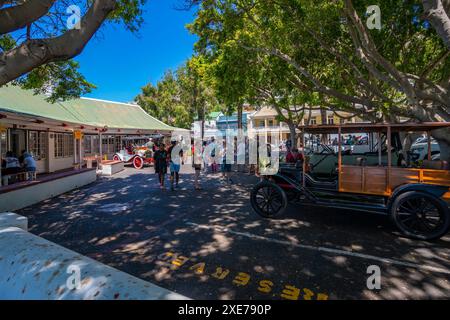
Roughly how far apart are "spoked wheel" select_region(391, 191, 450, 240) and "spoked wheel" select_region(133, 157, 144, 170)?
16515mm

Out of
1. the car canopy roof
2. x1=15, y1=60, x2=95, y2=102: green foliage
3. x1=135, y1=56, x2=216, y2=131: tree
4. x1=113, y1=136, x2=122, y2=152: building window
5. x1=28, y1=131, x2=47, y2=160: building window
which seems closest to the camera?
the car canopy roof

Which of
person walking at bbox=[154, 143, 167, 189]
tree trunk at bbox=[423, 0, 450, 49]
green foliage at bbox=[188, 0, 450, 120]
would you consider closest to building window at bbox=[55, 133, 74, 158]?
person walking at bbox=[154, 143, 167, 189]

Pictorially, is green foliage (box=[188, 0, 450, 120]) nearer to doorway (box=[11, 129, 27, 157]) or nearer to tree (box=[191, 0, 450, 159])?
tree (box=[191, 0, 450, 159])

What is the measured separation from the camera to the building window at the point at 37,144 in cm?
1373

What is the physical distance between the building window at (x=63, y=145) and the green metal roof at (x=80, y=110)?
124 centimetres

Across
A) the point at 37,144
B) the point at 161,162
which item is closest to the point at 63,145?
the point at 37,144

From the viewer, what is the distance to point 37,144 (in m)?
14.2

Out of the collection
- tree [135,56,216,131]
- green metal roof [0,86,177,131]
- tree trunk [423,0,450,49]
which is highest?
tree [135,56,216,131]

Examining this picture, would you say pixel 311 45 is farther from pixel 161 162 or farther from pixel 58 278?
pixel 58 278

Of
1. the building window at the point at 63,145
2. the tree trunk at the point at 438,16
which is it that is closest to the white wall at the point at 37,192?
the building window at the point at 63,145

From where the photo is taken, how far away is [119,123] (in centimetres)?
2255

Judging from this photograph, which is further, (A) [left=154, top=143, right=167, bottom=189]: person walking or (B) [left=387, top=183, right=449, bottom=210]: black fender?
(A) [left=154, top=143, right=167, bottom=189]: person walking

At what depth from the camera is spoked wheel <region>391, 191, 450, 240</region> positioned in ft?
15.4

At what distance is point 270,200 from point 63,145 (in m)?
15.6
